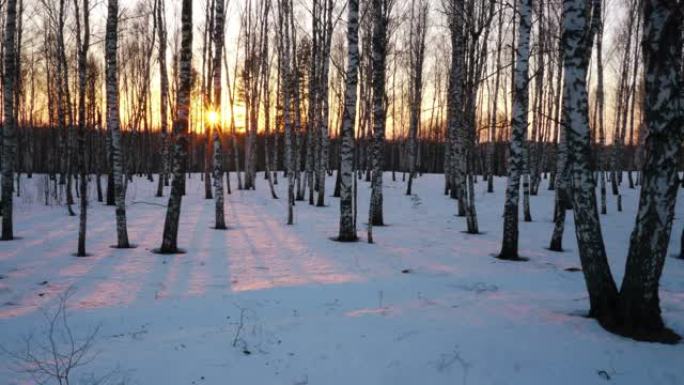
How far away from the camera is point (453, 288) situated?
7305mm

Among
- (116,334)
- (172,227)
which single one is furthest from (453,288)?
(172,227)

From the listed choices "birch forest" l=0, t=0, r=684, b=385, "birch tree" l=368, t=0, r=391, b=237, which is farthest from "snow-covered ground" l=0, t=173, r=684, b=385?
"birch tree" l=368, t=0, r=391, b=237

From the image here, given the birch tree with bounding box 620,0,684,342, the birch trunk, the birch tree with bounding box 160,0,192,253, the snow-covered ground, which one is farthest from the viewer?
the birch tree with bounding box 160,0,192,253

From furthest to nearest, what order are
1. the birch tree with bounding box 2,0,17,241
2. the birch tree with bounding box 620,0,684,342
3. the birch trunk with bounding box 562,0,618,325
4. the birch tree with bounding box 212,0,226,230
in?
the birch tree with bounding box 212,0,226,230, the birch tree with bounding box 2,0,17,241, the birch trunk with bounding box 562,0,618,325, the birch tree with bounding box 620,0,684,342

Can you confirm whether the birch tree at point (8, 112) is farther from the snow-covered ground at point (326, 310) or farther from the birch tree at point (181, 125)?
the birch tree at point (181, 125)

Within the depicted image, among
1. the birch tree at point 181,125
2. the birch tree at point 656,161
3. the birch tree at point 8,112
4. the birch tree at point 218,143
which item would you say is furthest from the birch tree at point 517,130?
the birch tree at point 8,112

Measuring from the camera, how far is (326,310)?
20.4 feet

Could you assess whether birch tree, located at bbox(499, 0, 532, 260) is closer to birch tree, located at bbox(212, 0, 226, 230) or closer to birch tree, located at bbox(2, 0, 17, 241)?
birch tree, located at bbox(212, 0, 226, 230)

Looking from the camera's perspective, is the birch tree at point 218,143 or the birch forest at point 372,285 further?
the birch tree at point 218,143

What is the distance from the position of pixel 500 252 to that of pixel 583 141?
5.46 metres

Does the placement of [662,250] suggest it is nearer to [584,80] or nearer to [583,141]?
[583,141]

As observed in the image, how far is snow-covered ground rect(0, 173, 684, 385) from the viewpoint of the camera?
4.44 m

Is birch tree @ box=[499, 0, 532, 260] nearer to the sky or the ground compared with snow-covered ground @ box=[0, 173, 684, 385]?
nearer to the sky

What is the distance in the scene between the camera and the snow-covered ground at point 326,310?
4.44 m
